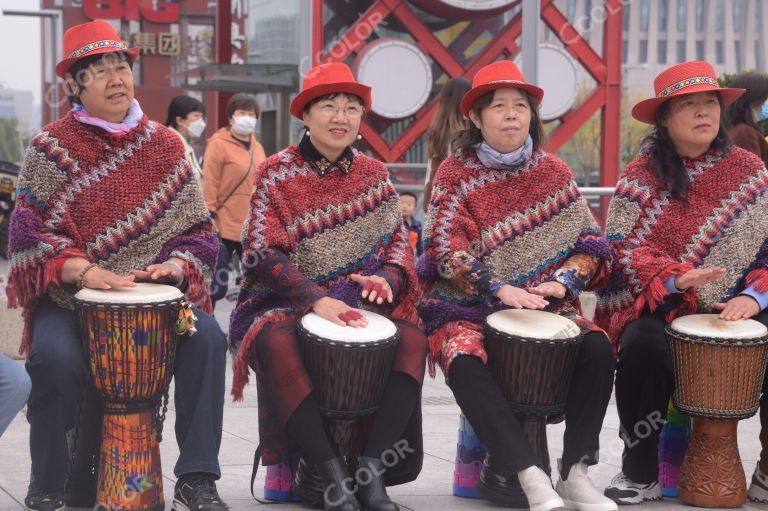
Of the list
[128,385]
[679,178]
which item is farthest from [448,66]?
[128,385]

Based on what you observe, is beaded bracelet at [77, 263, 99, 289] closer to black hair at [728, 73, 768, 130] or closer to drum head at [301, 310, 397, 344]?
drum head at [301, 310, 397, 344]

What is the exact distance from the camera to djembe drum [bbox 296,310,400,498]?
155 inches

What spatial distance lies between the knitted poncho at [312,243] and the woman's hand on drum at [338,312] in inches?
2.5

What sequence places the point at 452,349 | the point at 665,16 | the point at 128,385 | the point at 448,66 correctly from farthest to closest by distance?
the point at 665,16
the point at 448,66
the point at 452,349
the point at 128,385

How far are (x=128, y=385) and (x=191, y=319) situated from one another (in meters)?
0.30

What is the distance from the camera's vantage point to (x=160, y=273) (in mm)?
4031

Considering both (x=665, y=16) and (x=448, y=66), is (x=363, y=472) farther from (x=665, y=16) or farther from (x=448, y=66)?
(x=665, y=16)

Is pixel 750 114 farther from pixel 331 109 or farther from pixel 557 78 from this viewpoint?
pixel 557 78

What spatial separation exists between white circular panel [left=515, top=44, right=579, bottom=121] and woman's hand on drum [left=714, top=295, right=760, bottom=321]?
784cm

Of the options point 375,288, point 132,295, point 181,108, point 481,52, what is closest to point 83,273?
point 132,295

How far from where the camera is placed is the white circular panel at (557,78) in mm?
12062

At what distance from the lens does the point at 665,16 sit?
94375 millimetres

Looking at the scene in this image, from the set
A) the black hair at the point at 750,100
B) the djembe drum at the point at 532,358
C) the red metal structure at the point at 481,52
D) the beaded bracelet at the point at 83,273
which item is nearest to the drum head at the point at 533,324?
the djembe drum at the point at 532,358

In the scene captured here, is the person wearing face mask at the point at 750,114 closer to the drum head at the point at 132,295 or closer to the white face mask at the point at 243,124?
the drum head at the point at 132,295
